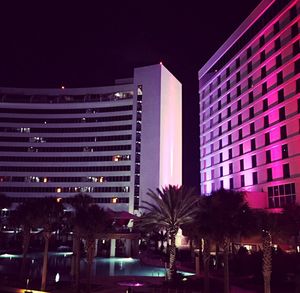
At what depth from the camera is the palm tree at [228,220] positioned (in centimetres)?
→ 2958

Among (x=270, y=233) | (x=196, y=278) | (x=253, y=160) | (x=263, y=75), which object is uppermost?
(x=263, y=75)

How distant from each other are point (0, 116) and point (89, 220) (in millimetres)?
96761

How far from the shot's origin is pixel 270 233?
26.3 metres

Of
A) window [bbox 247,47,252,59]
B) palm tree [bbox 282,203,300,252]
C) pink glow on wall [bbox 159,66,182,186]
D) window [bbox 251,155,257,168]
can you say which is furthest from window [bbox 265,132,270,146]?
pink glow on wall [bbox 159,66,182,186]

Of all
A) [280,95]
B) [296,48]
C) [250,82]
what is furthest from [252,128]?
[296,48]

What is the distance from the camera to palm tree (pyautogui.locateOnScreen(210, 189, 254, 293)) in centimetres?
2958

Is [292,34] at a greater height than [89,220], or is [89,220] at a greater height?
[292,34]

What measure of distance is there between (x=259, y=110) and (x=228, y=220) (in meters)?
46.1

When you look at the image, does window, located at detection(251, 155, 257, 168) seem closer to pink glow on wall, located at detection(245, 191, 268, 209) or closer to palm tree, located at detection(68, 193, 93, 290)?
pink glow on wall, located at detection(245, 191, 268, 209)

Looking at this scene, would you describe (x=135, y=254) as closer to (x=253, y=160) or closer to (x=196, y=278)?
(x=253, y=160)

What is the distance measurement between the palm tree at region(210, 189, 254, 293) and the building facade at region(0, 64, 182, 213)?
73.2 m

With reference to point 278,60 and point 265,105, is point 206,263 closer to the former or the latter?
point 265,105

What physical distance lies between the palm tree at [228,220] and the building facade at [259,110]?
102 feet

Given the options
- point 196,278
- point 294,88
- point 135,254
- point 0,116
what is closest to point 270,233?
point 196,278
